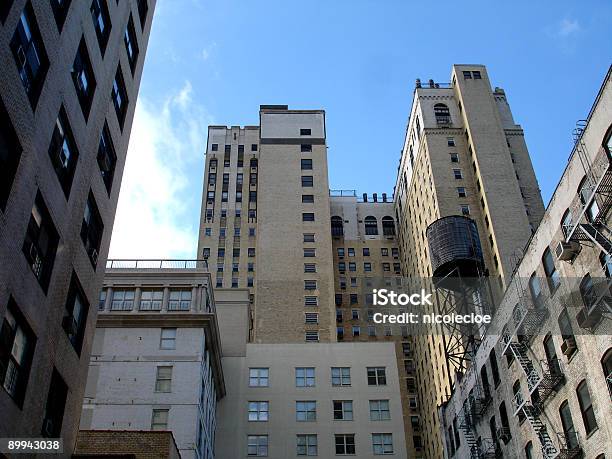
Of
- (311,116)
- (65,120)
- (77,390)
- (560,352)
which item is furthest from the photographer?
(311,116)

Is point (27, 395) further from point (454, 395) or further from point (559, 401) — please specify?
point (454, 395)

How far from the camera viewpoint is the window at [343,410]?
215ft

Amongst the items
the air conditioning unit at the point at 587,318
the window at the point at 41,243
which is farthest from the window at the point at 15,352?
the air conditioning unit at the point at 587,318

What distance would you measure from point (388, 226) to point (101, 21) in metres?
105

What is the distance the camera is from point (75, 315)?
90.2ft

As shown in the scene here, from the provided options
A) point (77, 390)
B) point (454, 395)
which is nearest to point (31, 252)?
point (77, 390)

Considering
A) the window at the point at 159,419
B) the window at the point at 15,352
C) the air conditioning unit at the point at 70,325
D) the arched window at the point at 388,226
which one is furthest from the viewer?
the arched window at the point at 388,226

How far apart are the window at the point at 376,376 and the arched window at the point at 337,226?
62338mm

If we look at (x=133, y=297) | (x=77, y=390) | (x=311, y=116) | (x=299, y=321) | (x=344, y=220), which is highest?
(x=311, y=116)

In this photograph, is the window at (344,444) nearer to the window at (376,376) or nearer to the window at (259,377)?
the window at (376,376)

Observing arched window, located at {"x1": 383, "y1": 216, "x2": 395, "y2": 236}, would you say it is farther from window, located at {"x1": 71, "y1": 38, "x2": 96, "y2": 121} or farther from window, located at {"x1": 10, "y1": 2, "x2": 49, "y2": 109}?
window, located at {"x1": 10, "y1": 2, "x2": 49, "y2": 109}

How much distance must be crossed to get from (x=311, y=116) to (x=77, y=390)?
102m

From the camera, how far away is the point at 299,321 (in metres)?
95.9

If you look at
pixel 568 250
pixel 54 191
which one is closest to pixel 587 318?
pixel 568 250
